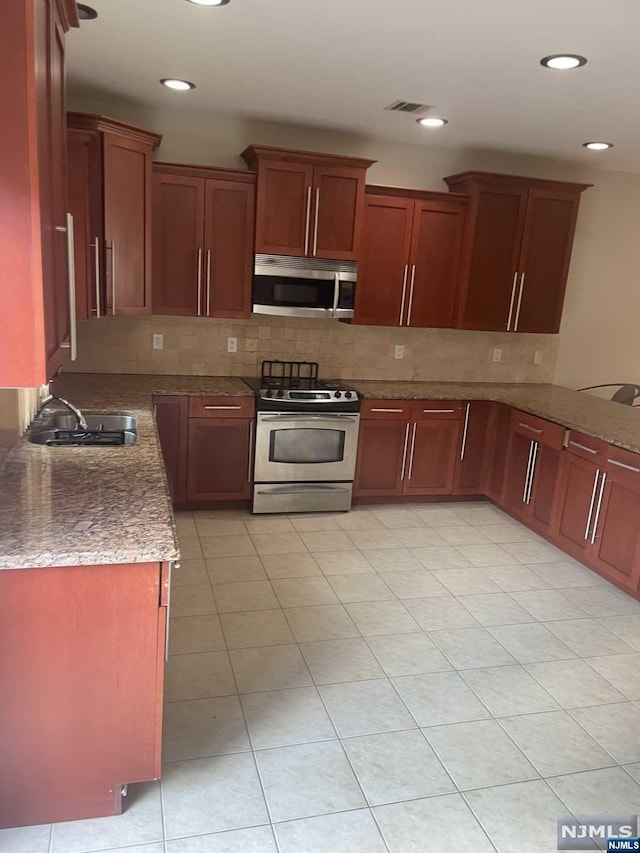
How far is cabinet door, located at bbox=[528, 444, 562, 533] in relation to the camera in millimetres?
Answer: 3973

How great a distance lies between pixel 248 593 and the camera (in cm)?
323

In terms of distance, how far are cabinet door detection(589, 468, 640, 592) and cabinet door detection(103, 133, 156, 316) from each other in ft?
9.45

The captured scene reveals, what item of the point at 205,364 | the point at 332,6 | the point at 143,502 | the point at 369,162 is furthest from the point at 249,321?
the point at 143,502

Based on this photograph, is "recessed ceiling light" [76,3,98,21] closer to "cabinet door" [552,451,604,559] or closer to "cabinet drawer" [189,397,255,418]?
"cabinet drawer" [189,397,255,418]

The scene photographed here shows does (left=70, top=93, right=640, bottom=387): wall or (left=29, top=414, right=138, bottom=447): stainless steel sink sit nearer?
(left=29, top=414, right=138, bottom=447): stainless steel sink

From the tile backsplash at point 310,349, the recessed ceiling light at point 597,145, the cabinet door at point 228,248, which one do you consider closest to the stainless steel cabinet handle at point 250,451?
the tile backsplash at point 310,349

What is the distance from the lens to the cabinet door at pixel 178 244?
13.1ft

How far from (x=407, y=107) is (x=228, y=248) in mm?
1362

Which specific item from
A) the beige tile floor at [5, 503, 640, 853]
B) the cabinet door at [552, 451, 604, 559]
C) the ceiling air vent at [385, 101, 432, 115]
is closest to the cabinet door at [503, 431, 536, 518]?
the cabinet door at [552, 451, 604, 559]

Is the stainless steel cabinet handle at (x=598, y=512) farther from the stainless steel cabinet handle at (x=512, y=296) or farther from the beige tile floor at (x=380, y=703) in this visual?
the stainless steel cabinet handle at (x=512, y=296)

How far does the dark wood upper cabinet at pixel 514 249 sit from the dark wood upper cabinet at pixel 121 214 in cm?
216

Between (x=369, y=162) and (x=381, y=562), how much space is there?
→ 2507 millimetres

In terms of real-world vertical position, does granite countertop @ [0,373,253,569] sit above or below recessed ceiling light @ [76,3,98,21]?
below

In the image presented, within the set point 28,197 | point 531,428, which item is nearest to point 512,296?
point 531,428
